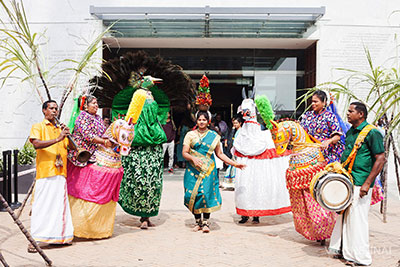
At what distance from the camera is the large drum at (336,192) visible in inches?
172

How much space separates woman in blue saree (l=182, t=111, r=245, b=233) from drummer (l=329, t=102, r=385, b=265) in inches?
72.7

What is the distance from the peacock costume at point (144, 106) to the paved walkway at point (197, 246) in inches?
20.6

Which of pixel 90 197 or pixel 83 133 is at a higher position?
pixel 83 133

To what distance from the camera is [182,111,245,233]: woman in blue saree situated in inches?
235

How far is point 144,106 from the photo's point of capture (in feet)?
20.0

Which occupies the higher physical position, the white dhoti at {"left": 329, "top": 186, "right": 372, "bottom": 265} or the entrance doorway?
the entrance doorway

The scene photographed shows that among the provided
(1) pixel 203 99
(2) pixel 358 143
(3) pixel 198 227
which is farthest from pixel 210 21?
(2) pixel 358 143

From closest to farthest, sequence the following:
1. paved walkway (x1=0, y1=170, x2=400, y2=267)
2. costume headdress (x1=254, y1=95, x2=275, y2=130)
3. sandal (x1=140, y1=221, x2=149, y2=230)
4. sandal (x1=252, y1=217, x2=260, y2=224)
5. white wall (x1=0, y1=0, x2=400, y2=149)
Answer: paved walkway (x1=0, y1=170, x2=400, y2=267) → costume headdress (x1=254, y1=95, x2=275, y2=130) → sandal (x1=140, y1=221, x2=149, y2=230) → sandal (x1=252, y1=217, x2=260, y2=224) → white wall (x1=0, y1=0, x2=400, y2=149)

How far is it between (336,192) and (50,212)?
10.8ft

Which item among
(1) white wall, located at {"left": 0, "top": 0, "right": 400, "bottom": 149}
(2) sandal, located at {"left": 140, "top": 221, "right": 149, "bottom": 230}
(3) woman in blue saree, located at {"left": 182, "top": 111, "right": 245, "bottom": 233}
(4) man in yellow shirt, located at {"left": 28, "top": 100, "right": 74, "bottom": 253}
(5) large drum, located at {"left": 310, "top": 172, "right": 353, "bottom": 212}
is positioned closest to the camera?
(5) large drum, located at {"left": 310, "top": 172, "right": 353, "bottom": 212}

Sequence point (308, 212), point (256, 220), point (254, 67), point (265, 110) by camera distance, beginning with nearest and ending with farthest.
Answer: point (308, 212)
point (265, 110)
point (256, 220)
point (254, 67)

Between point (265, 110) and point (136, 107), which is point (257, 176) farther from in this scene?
point (136, 107)

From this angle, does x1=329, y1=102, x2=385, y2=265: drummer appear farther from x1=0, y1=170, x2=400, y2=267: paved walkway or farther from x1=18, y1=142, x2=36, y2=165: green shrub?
x1=18, y1=142, x2=36, y2=165: green shrub

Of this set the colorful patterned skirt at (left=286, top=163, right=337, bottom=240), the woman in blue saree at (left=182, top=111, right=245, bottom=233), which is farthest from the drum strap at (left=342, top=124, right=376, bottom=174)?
the woman in blue saree at (left=182, top=111, right=245, bottom=233)
